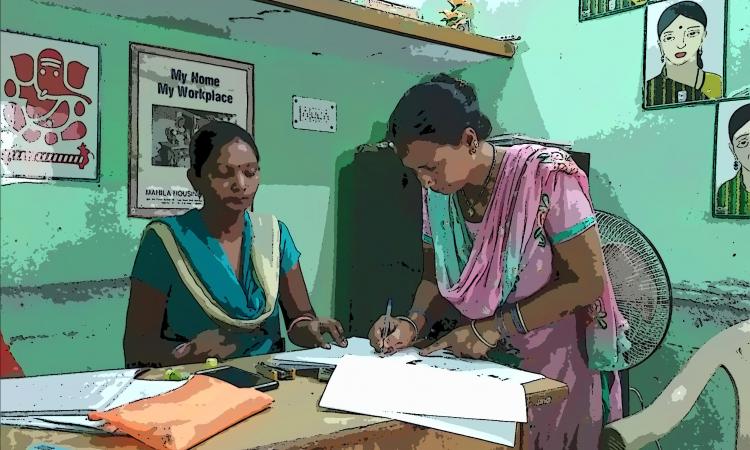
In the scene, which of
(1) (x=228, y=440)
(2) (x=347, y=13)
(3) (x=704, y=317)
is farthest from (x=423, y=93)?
(3) (x=704, y=317)

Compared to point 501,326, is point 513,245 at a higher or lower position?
higher

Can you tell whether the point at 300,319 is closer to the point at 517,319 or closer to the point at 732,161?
the point at 517,319

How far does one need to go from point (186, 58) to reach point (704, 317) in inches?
56.6

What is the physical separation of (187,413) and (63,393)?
9.7 inches

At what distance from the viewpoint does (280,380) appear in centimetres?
114

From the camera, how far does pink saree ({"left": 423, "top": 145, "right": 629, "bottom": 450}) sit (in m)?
1.35

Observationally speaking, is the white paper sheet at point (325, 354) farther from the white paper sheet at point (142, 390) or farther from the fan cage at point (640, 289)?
the fan cage at point (640, 289)

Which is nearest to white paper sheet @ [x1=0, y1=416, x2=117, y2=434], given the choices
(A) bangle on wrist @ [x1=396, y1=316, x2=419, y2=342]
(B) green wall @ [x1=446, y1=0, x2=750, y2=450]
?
(A) bangle on wrist @ [x1=396, y1=316, x2=419, y2=342]

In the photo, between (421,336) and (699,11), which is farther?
(699,11)

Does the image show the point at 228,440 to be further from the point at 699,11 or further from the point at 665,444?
the point at 699,11

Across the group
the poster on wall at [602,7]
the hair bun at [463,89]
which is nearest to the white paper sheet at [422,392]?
the hair bun at [463,89]

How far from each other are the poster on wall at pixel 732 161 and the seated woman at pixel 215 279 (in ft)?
3.27

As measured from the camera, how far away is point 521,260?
1407 millimetres

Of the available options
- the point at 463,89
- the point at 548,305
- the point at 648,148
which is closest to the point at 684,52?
the point at 648,148
